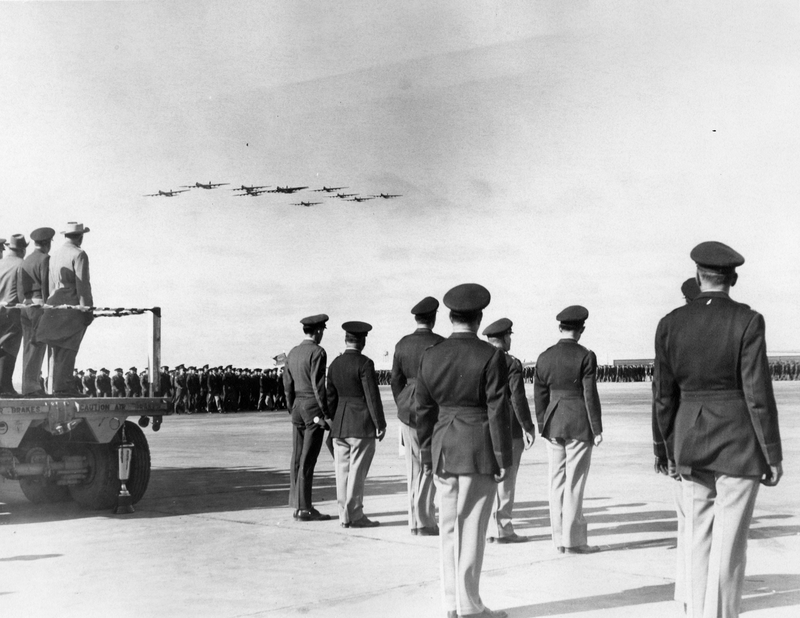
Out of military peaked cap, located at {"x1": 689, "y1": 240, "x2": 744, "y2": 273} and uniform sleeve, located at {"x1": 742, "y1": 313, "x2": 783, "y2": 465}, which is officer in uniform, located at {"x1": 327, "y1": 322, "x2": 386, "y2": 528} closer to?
military peaked cap, located at {"x1": 689, "y1": 240, "x2": 744, "y2": 273}

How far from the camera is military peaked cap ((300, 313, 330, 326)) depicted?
9891mm

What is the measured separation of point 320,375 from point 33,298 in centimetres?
303

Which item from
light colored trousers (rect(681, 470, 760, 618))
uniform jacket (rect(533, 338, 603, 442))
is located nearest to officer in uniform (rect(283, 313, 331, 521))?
uniform jacket (rect(533, 338, 603, 442))

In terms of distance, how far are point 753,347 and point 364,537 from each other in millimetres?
4339

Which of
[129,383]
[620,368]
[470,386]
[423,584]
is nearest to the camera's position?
[470,386]

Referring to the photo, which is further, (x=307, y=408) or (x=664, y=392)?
(x=307, y=408)

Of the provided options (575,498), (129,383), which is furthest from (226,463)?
(129,383)

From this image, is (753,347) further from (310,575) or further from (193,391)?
(193,391)

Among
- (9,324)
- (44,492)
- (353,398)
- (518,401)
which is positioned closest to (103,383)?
(44,492)

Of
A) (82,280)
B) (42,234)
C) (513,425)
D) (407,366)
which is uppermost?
(42,234)

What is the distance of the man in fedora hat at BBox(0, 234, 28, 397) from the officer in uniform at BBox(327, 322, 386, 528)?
129 inches

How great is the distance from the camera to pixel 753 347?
5016 mm

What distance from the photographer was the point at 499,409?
568cm

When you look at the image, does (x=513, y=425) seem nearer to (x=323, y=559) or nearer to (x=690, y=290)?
(x=323, y=559)
